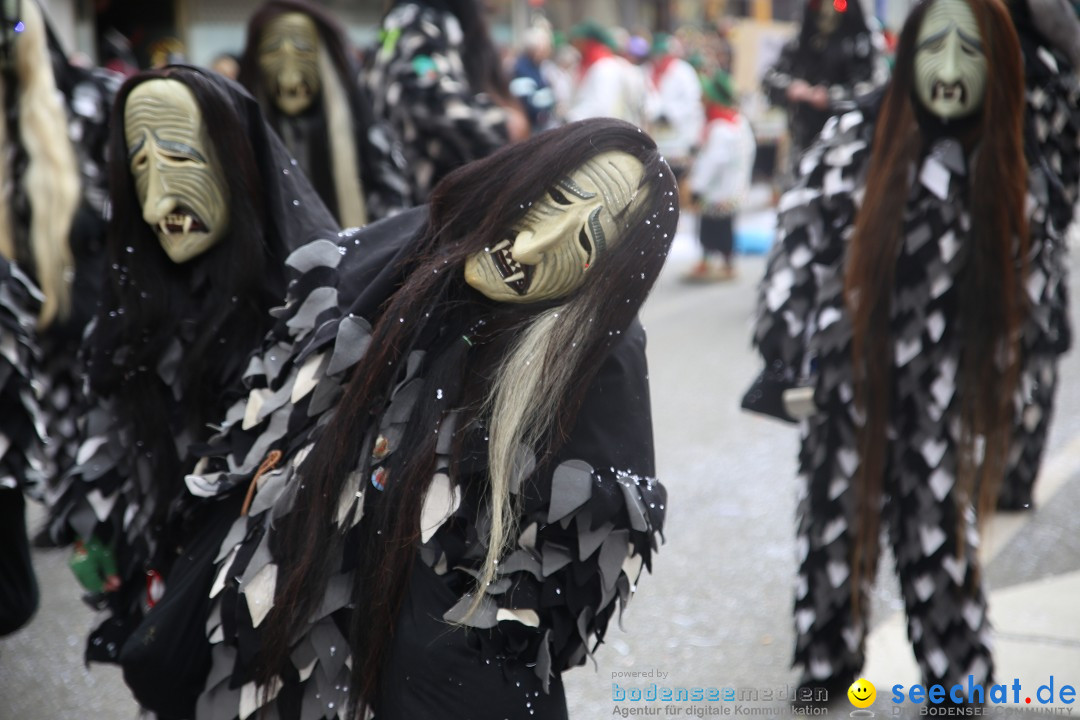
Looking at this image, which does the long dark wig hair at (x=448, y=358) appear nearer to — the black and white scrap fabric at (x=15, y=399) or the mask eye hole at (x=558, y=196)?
the mask eye hole at (x=558, y=196)

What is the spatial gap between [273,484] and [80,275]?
235 centimetres

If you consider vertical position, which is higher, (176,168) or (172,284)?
(176,168)

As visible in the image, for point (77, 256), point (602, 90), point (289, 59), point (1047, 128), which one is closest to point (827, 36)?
point (602, 90)

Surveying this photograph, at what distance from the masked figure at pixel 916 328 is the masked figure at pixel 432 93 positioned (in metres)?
1.68

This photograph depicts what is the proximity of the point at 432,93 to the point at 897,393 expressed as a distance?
221cm

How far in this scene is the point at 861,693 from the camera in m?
2.91

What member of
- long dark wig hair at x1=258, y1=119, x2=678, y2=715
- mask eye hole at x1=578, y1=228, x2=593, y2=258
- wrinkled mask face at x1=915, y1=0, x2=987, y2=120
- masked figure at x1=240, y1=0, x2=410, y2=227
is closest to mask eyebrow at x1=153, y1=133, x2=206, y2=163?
long dark wig hair at x1=258, y1=119, x2=678, y2=715

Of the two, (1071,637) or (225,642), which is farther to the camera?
(1071,637)

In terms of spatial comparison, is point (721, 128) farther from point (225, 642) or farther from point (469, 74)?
point (225, 642)

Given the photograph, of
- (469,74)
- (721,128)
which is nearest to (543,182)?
(469,74)

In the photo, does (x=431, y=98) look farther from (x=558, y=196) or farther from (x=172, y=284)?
(x=558, y=196)

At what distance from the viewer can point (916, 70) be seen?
9.00 feet

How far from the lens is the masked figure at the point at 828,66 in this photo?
246 inches

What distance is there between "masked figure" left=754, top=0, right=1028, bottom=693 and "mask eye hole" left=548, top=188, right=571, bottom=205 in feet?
4.28
